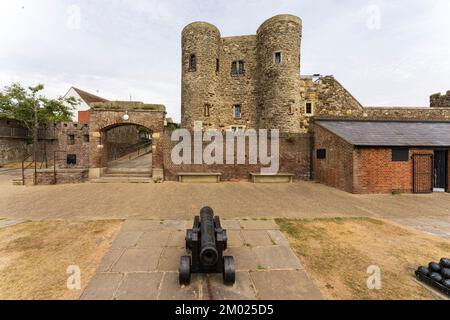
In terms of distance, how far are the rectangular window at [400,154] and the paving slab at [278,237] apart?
8.61 metres

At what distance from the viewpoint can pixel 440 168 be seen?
33.6ft

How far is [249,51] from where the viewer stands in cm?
2008

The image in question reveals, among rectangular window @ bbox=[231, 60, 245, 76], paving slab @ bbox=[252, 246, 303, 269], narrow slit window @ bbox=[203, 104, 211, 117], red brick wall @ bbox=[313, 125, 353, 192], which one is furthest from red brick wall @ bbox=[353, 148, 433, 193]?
rectangular window @ bbox=[231, 60, 245, 76]

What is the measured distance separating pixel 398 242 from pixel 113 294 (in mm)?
6052

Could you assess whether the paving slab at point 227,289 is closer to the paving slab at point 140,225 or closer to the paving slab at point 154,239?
the paving slab at point 154,239

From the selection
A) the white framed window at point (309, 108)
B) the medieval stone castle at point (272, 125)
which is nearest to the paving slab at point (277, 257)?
the medieval stone castle at point (272, 125)

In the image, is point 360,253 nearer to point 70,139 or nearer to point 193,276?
point 193,276

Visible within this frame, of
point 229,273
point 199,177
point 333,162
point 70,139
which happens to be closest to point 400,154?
point 333,162

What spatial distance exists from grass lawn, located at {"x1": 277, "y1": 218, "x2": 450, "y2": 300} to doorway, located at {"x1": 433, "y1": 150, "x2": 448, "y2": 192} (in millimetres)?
7902

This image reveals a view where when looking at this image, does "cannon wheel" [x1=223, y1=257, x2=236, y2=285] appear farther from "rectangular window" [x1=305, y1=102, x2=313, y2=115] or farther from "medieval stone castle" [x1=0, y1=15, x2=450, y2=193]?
"rectangular window" [x1=305, y1=102, x2=313, y2=115]

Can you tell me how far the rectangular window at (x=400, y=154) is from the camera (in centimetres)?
963

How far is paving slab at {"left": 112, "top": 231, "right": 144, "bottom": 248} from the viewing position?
173 inches

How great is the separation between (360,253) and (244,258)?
2.49 metres
